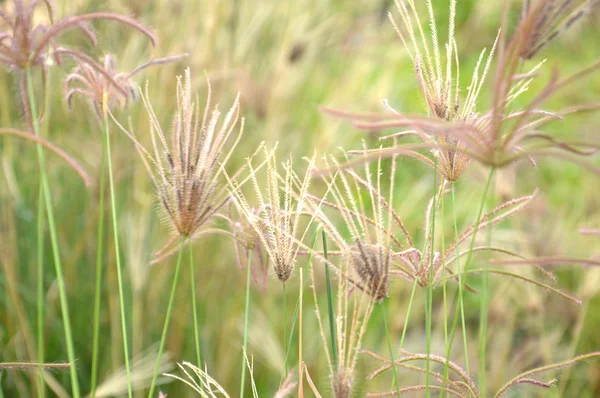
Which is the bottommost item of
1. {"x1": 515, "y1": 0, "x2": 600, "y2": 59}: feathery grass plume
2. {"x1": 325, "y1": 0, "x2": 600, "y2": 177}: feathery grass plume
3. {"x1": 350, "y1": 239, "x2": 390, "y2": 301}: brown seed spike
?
{"x1": 350, "y1": 239, "x2": 390, "y2": 301}: brown seed spike

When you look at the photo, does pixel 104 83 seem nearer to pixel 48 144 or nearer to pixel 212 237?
pixel 48 144

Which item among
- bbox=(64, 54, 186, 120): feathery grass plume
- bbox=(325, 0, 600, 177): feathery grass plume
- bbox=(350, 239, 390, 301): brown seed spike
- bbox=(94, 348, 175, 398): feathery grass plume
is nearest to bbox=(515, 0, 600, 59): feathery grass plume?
bbox=(325, 0, 600, 177): feathery grass plume

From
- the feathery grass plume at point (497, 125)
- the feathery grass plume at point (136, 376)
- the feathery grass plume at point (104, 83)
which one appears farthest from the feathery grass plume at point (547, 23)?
the feathery grass plume at point (136, 376)

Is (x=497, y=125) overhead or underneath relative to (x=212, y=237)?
overhead

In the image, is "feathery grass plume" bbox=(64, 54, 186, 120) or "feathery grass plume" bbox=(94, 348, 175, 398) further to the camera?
"feathery grass plume" bbox=(94, 348, 175, 398)

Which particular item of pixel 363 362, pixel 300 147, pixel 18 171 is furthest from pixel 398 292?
pixel 18 171

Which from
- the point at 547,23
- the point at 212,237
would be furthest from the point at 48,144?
the point at 212,237

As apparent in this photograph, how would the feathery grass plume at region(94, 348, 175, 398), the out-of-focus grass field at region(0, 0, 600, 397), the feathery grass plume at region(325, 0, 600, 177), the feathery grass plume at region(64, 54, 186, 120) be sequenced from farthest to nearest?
the out-of-focus grass field at region(0, 0, 600, 397) → the feathery grass plume at region(94, 348, 175, 398) → the feathery grass plume at region(64, 54, 186, 120) → the feathery grass plume at region(325, 0, 600, 177)

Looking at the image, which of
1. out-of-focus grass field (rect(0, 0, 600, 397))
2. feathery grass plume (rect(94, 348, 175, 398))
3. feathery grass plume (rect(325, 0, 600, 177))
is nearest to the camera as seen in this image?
feathery grass plume (rect(325, 0, 600, 177))

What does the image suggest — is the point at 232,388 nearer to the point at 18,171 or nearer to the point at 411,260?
the point at 18,171

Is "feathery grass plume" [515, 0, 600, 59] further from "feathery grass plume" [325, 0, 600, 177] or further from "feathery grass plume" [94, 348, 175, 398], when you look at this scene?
"feathery grass plume" [94, 348, 175, 398]

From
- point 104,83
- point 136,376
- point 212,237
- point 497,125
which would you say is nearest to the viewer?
point 497,125
